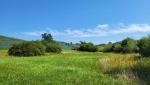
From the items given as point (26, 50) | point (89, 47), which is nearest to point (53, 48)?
point (26, 50)

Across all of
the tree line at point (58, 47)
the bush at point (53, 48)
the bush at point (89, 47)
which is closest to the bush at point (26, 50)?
the tree line at point (58, 47)

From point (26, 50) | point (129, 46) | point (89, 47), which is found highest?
point (89, 47)

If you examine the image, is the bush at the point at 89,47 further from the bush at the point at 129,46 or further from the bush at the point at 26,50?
the bush at the point at 26,50

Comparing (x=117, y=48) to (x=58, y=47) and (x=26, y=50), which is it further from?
(x=26, y=50)

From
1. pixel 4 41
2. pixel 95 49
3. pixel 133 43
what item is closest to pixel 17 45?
pixel 4 41

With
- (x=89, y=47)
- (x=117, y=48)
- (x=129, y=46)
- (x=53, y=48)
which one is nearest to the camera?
(x=53, y=48)

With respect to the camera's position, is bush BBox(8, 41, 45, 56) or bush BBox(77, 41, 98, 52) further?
bush BBox(77, 41, 98, 52)

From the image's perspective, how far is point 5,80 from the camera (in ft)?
57.8

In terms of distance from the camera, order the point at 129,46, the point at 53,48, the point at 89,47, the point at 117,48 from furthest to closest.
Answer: the point at 89,47 < the point at 117,48 < the point at 129,46 < the point at 53,48

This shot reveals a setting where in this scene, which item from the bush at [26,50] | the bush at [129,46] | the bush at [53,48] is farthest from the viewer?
the bush at [129,46]

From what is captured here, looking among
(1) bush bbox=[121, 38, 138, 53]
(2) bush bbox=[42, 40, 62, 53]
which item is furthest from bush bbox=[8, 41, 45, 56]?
(1) bush bbox=[121, 38, 138, 53]

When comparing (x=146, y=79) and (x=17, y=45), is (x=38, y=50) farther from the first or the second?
(x=146, y=79)

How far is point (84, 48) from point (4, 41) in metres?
22.1

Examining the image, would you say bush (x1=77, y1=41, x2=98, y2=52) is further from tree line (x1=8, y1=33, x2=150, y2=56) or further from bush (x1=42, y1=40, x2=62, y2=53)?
bush (x1=42, y1=40, x2=62, y2=53)
